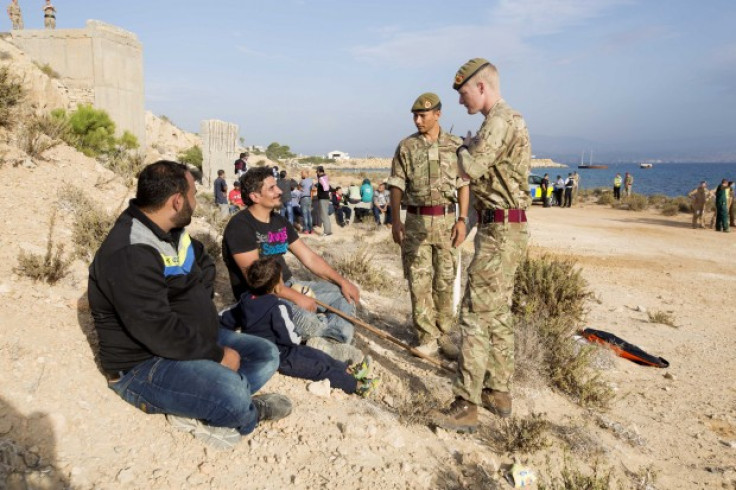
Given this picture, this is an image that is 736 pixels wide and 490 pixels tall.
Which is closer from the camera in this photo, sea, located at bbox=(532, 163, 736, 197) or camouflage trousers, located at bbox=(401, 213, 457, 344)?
camouflage trousers, located at bbox=(401, 213, 457, 344)

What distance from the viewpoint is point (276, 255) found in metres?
3.97

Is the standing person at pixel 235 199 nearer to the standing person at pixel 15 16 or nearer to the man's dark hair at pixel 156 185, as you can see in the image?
the man's dark hair at pixel 156 185

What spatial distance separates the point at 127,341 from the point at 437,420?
179cm

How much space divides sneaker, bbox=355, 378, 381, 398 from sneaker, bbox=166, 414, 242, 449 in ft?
3.33

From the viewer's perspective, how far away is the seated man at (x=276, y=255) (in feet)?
12.1

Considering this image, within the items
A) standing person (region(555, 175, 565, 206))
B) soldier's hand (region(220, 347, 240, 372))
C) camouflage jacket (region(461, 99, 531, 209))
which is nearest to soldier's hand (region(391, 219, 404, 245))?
camouflage jacket (region(461, 99, 531, 209))

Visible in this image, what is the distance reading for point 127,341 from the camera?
8.15 feet

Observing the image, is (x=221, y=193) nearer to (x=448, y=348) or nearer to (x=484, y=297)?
(x=448, y=348)

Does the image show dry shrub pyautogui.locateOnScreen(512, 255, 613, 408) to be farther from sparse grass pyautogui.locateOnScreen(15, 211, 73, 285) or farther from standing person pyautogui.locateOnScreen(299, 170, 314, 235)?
standing person pyautogui.locateOnScreen(299, 170, 314, 235)

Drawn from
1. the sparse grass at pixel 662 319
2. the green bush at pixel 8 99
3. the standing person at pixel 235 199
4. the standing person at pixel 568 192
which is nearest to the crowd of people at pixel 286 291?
the sparse grass at pixel 662 319

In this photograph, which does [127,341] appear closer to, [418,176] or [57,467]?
[57,467]

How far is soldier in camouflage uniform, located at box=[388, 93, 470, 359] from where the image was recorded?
4.14 metres

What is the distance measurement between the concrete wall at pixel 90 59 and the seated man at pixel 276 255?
14.1m

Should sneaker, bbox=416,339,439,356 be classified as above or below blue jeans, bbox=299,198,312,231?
below
